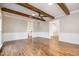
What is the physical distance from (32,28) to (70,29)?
45.9 inches

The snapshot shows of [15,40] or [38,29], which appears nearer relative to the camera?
[15,40]

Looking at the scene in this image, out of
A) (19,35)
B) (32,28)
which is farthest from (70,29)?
(19,35)

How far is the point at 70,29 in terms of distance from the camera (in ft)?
8.27

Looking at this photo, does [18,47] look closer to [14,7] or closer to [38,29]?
[38,29]

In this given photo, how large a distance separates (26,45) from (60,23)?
1.07m

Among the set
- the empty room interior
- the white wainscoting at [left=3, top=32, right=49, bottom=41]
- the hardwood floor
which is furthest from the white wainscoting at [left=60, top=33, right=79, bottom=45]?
the white wainscoting at [left=3, top=32, right=49, bottom=41]

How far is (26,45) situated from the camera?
7.20ft

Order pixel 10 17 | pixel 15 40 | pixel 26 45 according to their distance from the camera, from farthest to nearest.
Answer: pixel 26 45, pixel 15 40, pixel 10 17

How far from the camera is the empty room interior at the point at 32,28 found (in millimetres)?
1884

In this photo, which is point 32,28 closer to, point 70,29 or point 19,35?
point 19,35

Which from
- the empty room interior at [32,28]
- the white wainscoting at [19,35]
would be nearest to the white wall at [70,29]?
the empty room interior at [32,28]

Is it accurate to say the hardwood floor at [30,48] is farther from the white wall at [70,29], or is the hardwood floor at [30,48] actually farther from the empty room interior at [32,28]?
the white wall at [70,29]

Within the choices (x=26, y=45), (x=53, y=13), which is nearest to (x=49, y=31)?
(x=53, y=13)

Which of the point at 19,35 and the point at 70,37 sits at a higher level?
the point at 19,35
